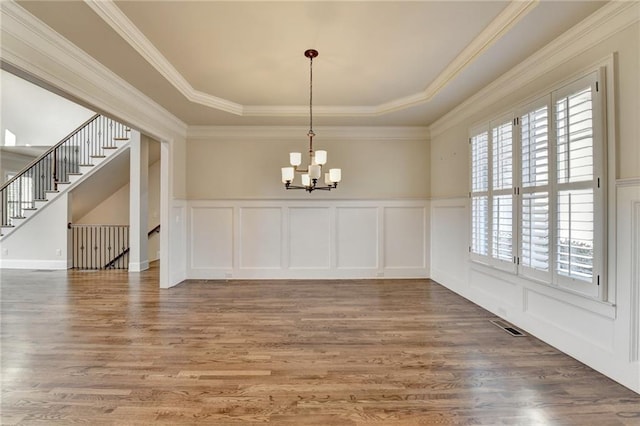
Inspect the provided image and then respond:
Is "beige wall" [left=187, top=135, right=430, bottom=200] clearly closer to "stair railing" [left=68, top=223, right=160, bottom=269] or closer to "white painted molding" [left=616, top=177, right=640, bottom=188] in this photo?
"stair railing" [left=68, top=223, right=160, bottom=269]

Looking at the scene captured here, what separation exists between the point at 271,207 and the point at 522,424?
4699 mm

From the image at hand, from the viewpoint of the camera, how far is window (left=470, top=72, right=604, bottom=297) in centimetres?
245

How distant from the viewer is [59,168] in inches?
284

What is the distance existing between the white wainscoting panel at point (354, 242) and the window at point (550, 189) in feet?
6.95

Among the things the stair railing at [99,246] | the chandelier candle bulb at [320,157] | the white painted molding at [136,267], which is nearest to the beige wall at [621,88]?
the chandelier candle bulb at [320,157]

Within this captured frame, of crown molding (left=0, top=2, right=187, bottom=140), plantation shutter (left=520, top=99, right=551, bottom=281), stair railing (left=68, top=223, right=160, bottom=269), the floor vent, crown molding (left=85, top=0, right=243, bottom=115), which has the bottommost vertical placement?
the floor vent

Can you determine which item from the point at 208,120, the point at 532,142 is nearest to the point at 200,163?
the point at 208,120

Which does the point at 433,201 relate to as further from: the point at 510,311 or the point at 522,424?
the point at 522,424

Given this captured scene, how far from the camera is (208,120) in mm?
5285

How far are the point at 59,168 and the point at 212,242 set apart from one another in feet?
16.0

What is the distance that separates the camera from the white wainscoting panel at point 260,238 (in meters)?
5.70

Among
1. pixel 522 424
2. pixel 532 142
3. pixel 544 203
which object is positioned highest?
pixel 532 142

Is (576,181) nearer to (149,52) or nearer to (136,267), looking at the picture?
(149,52)

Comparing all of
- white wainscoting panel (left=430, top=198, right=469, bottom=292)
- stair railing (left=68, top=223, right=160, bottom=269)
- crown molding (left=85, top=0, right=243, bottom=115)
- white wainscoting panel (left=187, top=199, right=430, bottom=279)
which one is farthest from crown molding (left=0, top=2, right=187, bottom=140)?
white wainscoting panel (left=430, top=198, right=469, bottom=292)
